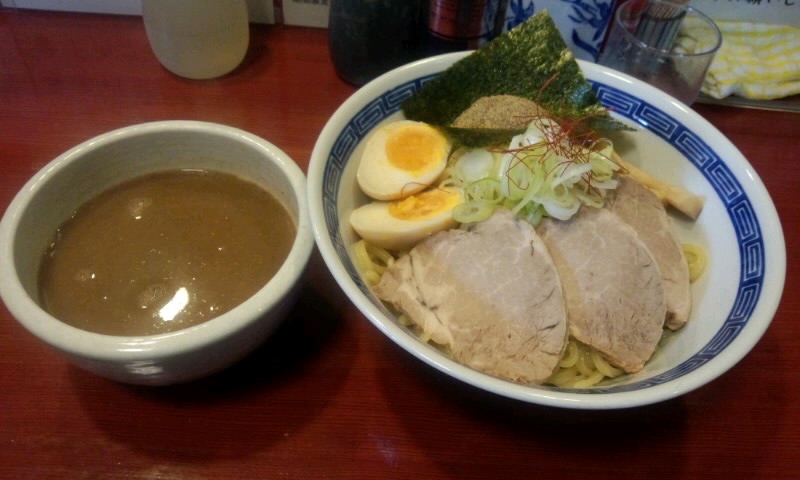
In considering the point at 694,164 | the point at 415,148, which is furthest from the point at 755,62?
the point at 415,148

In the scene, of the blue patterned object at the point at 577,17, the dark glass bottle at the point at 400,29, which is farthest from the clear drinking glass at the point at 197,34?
the blue patterned object at the point at 577,17

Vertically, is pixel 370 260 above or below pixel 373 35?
below

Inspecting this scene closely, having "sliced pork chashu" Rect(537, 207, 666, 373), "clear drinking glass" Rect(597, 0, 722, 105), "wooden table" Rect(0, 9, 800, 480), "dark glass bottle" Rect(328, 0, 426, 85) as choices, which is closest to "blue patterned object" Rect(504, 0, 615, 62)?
"clear drinking glass" Rect(597, 0, 722, 105)

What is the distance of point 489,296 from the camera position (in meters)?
1.06

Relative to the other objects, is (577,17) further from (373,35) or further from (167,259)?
(167,259)

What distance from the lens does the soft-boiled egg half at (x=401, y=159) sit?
1202 mm

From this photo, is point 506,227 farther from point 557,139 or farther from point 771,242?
point 771,242

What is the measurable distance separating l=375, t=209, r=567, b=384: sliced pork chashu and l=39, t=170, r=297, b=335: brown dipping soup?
0.24 m

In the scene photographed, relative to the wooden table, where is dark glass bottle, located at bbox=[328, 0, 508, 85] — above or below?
above

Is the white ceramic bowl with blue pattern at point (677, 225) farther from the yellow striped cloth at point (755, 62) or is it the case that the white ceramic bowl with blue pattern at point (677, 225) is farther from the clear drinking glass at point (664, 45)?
the yellow striped cloth at point (755, 62)

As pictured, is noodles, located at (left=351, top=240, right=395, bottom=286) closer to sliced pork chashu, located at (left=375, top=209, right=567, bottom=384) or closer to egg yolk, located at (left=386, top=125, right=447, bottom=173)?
sliced pork chashu, located at (left=375, top=209, right=567, bottom=384)

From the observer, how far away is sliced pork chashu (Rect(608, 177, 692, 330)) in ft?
3.66

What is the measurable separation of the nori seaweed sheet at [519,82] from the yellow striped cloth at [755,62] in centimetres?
64

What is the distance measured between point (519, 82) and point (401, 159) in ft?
1.19
